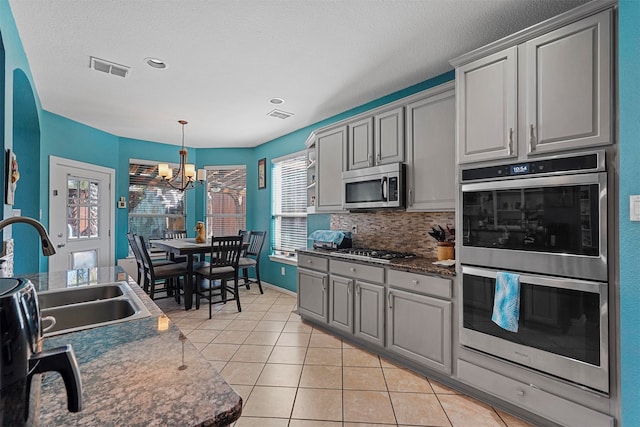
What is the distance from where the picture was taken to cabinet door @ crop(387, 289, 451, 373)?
222cm

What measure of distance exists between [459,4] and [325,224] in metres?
2.78

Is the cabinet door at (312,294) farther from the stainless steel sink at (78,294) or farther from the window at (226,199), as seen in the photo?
the window at (226,199)

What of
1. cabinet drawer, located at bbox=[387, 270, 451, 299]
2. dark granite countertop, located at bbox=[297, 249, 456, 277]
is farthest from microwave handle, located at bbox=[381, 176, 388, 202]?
cabinet drawer, located at bbox=[387, 270, 451, 299]

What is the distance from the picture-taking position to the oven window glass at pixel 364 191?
2.96 m

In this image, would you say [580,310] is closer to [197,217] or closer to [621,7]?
[621,7]

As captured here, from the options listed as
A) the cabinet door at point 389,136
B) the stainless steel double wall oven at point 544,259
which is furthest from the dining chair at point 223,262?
the stainless steel double wall oven at point 544,259

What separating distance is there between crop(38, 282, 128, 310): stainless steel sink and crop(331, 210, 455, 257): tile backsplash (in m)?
2.39

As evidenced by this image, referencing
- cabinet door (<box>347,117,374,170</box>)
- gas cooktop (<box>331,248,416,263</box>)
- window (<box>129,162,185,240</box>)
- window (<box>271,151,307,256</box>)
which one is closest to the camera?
gas cooktop (<box>331,248,416,263</box>)

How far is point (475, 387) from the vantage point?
205 cm

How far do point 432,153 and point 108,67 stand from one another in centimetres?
284

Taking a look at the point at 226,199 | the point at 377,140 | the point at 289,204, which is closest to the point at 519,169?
the point at 377,140

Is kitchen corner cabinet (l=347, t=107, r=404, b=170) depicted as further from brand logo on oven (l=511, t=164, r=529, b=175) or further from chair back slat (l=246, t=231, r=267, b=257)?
chair back slat (l=246, t=231, r=267, b=257)

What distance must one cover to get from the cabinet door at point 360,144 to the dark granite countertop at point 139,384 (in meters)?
2.46

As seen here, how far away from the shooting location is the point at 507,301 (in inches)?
73.5
